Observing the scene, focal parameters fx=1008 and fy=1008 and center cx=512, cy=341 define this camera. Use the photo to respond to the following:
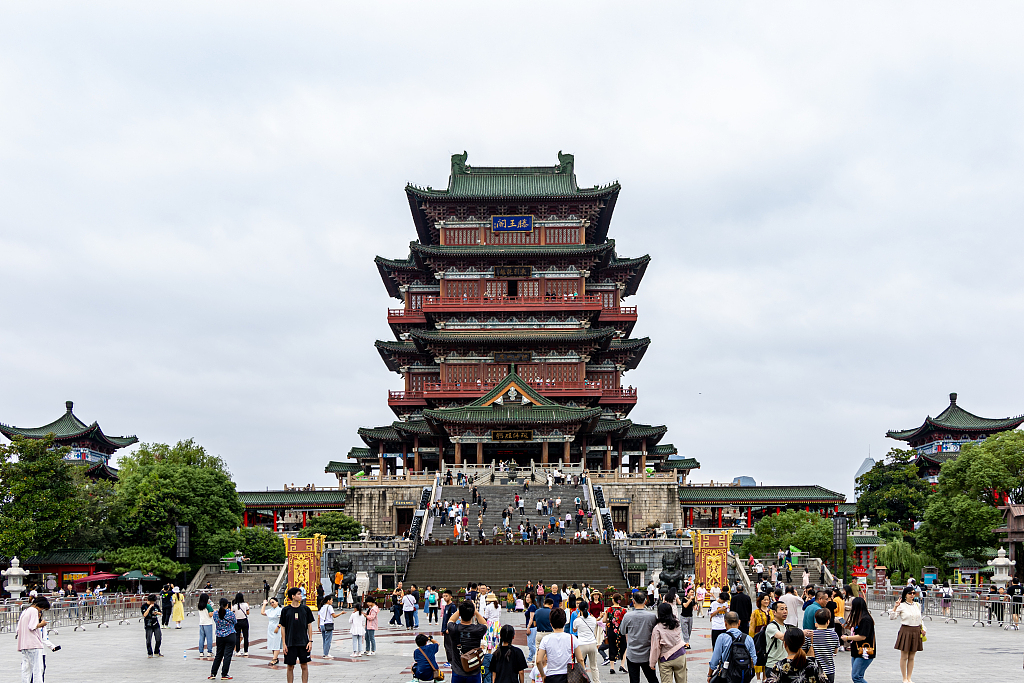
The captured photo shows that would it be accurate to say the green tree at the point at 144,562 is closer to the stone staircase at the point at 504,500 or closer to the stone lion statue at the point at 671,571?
the stone staircase at the point at 504,500

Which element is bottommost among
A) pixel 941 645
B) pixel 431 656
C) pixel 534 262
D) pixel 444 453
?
pixel 941 645

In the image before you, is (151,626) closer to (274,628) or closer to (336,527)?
(274,628)

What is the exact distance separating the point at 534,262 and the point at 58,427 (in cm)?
4506

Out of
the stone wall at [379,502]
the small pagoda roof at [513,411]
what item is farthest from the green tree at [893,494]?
the stone wall at [379,502]

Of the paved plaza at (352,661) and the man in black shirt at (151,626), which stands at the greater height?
the man in black shirt at (151,626)

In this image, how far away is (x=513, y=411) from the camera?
219 feet

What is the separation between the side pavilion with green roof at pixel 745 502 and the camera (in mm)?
72812

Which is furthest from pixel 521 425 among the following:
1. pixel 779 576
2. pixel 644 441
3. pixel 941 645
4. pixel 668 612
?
pixel 668 612

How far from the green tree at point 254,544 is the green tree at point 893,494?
Answer: 43.3m

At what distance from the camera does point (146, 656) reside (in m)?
24.9

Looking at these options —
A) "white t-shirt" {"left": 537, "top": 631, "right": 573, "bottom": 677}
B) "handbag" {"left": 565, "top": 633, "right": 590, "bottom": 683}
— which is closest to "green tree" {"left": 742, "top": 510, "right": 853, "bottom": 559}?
"handbag" {"left": 565, "top": 633, "right": 590, "bottom": 683}

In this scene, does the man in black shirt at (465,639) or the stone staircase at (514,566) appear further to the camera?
the stone staircase at (514,566)

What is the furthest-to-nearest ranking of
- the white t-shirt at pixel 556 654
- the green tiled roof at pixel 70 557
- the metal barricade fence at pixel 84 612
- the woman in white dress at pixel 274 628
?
1. the green tiled roof at pixel 70 557
2. the metal barricade fence at pixel 84 612
3. the woman in white dress at pixel 274 628
4. the white t-shirt at pixel 556 654

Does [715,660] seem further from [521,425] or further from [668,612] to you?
[521,425]
